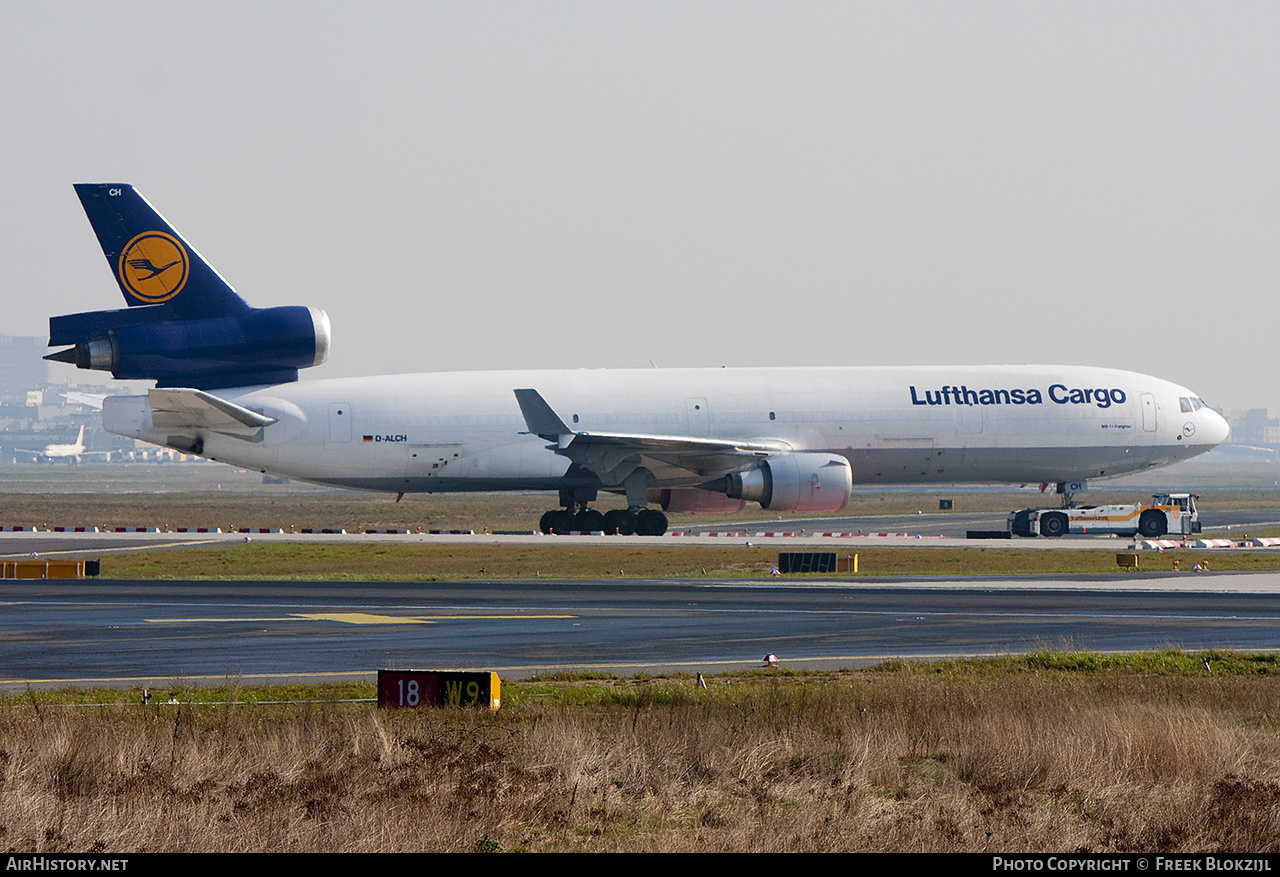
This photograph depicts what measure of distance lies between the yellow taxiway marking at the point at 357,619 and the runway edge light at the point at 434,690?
418 inches

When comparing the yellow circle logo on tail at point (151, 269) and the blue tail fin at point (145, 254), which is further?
the yellow circle logo on tail at point (151, 269)

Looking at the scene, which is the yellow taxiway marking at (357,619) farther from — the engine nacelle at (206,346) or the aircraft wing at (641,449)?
the engine nacelle at (206,346)

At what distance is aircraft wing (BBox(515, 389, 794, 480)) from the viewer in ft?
166

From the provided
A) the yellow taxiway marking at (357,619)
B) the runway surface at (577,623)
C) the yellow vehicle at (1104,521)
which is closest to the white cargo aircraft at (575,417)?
the yellow vehicle at (1104,521)

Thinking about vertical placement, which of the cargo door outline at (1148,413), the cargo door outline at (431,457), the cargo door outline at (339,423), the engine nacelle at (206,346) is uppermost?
the engine nacelle at (206,346)

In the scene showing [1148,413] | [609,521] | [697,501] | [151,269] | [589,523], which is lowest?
[589,523]

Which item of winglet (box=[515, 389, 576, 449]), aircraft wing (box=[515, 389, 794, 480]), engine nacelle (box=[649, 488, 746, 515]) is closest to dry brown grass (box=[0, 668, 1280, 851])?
winglet (box=[515, 389, 576, 449])

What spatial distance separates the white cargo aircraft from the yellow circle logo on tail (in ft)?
0.16

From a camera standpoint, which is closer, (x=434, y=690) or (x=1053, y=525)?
(x=434, y=690)

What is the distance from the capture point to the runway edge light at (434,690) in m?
16.9

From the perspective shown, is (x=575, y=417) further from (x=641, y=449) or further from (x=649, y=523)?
(x=649, y=523)

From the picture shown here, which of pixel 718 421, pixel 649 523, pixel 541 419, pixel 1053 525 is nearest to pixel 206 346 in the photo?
pixel 541 419

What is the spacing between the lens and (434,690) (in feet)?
55.8

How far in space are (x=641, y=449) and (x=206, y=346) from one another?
16.0 m
